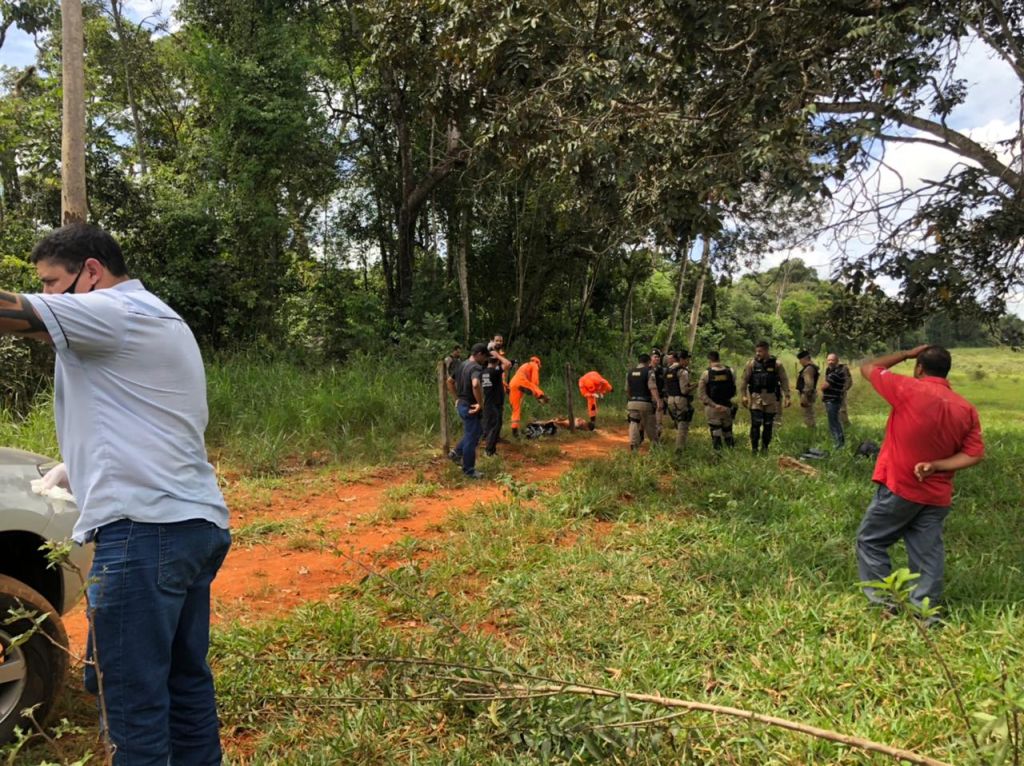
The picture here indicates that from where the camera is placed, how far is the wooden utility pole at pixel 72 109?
7.46 metres

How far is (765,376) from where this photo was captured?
9.27m

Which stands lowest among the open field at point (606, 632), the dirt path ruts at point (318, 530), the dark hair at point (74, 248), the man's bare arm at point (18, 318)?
the dirt path ruts at point (318, 530)

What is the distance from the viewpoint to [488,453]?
9.27 meters

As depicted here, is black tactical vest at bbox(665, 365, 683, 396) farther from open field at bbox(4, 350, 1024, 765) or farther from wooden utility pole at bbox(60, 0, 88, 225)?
wooden utility pole at bbox(60, 0, 88, 225)

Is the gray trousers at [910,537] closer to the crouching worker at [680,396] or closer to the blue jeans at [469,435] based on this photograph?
the blue jeans at [469,435]

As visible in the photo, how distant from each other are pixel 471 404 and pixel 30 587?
18.2ft

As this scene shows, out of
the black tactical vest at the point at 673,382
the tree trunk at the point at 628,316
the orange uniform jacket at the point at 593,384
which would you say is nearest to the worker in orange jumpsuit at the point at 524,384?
the orange uniform jacket at the point at 593,384

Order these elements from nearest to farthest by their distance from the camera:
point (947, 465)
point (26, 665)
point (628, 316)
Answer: point (26, 665)
point (947, 465)
point (628, 316)

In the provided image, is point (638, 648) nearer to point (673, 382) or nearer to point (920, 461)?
point (920, 461)

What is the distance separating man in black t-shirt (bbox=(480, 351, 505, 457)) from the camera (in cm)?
859

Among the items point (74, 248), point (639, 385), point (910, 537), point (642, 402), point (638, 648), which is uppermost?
point (74, 248)

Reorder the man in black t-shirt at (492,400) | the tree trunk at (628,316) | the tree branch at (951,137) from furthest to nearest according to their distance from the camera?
the tree trunk at (628,316) → the man in black t-shirt at (492,400) → the tree branch at (951,137)

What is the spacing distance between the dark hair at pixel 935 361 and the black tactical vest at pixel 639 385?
5.51m

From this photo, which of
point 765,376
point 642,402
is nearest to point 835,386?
point 765,376
